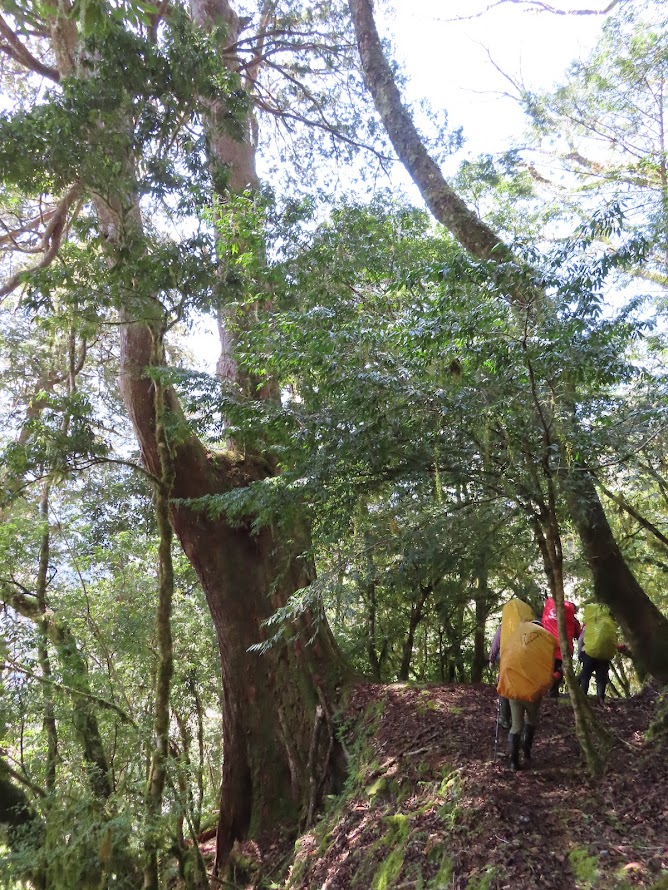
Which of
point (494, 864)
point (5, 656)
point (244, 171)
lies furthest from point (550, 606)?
point (244, 171)

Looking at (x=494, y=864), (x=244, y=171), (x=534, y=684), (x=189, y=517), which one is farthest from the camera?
(x=244, y=171)

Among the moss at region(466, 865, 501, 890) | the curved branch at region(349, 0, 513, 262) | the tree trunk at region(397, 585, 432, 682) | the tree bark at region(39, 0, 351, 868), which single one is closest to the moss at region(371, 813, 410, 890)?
the moss at region(466, 865, 501, 890)

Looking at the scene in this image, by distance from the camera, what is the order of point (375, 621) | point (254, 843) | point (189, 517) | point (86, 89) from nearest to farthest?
point (86, 89) → point (254, 843) → point (189, 517) → point (375, 621)

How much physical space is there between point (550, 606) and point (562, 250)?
3.83m

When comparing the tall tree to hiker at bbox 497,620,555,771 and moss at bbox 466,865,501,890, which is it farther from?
moss at bbox 466,865,501,890

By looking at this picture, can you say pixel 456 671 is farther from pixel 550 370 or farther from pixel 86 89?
pixel 86 89

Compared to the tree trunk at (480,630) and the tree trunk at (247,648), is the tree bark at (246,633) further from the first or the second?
the tree trunk at (480,630)

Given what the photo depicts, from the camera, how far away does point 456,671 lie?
951 centimetres

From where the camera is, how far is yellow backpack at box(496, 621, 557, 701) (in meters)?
4.61

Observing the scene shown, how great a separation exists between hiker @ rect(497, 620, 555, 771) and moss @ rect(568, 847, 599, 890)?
1.10 m

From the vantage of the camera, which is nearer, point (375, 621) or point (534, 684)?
point (534, 684)

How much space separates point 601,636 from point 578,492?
215 cm

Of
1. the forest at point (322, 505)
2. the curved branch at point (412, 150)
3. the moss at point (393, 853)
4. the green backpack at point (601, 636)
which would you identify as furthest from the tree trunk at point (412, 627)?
the curved branch at point (412, 150)

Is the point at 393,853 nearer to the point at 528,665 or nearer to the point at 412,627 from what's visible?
the point at 528,665
